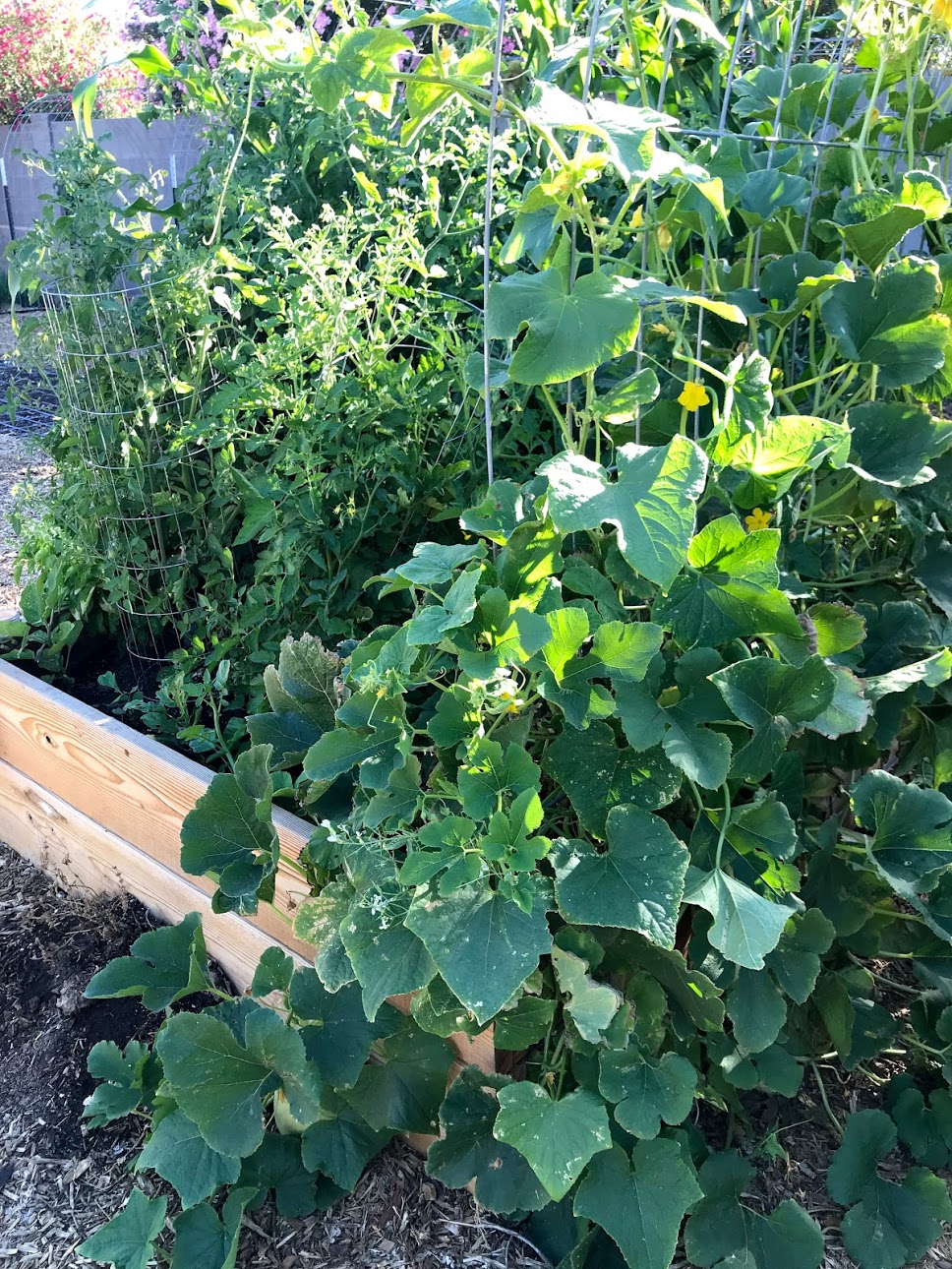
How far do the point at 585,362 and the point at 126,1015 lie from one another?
1.32 m

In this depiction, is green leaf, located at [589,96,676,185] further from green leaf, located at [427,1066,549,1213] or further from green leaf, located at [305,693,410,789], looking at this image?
green leaf, located at [427,1066,549,1213]

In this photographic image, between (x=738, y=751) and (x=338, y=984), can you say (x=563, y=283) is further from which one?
(x=338, y=984)

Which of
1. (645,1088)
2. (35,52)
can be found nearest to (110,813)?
(645,1088)

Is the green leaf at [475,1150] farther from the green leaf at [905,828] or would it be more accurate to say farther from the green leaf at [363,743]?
the green leaf at [905,828]

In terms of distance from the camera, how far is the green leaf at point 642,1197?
1051 mm

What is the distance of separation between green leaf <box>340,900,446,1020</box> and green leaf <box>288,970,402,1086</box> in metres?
0.16

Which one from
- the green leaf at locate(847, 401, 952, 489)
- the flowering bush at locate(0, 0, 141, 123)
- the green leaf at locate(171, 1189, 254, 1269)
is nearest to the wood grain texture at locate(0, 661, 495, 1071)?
the green leaf at locate(171, 1189, 254, 1269)

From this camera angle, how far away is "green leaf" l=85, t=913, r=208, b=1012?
1365 millimetres

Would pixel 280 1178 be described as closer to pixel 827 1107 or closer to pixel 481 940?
pixel 481 940

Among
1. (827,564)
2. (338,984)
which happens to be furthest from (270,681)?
(827,564)

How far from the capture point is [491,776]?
107cm

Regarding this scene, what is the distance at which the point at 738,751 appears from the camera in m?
1.12

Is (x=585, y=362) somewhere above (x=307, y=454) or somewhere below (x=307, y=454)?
above

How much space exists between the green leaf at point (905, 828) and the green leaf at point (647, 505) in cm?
43
